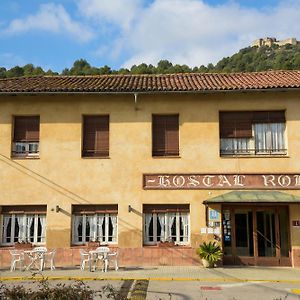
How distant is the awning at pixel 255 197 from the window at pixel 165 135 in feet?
8.23

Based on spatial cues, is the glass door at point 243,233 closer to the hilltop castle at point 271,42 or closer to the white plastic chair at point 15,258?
the white plastic chair at point 15,258

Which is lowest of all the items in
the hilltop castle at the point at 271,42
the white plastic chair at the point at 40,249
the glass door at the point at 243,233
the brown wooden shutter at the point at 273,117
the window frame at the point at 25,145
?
the white plastic chair at the point at 40,249

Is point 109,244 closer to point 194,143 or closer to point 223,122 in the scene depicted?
point 194,143

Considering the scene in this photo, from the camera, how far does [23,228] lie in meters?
16.5

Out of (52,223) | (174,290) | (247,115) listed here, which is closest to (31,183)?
(52,223)

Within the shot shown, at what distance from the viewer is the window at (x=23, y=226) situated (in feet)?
54.1

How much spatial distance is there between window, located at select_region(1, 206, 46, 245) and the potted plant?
598 centimetres

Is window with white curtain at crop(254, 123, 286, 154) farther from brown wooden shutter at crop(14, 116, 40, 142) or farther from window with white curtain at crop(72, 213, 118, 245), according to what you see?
brown wooden shutter at crop(14, 116, 40, 142)

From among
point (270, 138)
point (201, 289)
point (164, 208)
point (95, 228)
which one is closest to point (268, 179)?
point (270, 138)

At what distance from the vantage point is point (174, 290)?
11.6 meters

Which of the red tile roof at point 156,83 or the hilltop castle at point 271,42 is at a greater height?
the hilltop castle at point 271,42

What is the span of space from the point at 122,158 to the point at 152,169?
123 centimetres

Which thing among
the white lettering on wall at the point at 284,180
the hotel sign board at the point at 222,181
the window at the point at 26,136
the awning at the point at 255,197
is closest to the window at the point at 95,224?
the hotel sign board at the point at 222,181

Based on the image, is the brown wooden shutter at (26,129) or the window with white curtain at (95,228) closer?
the window with white curtain at (95,228)
